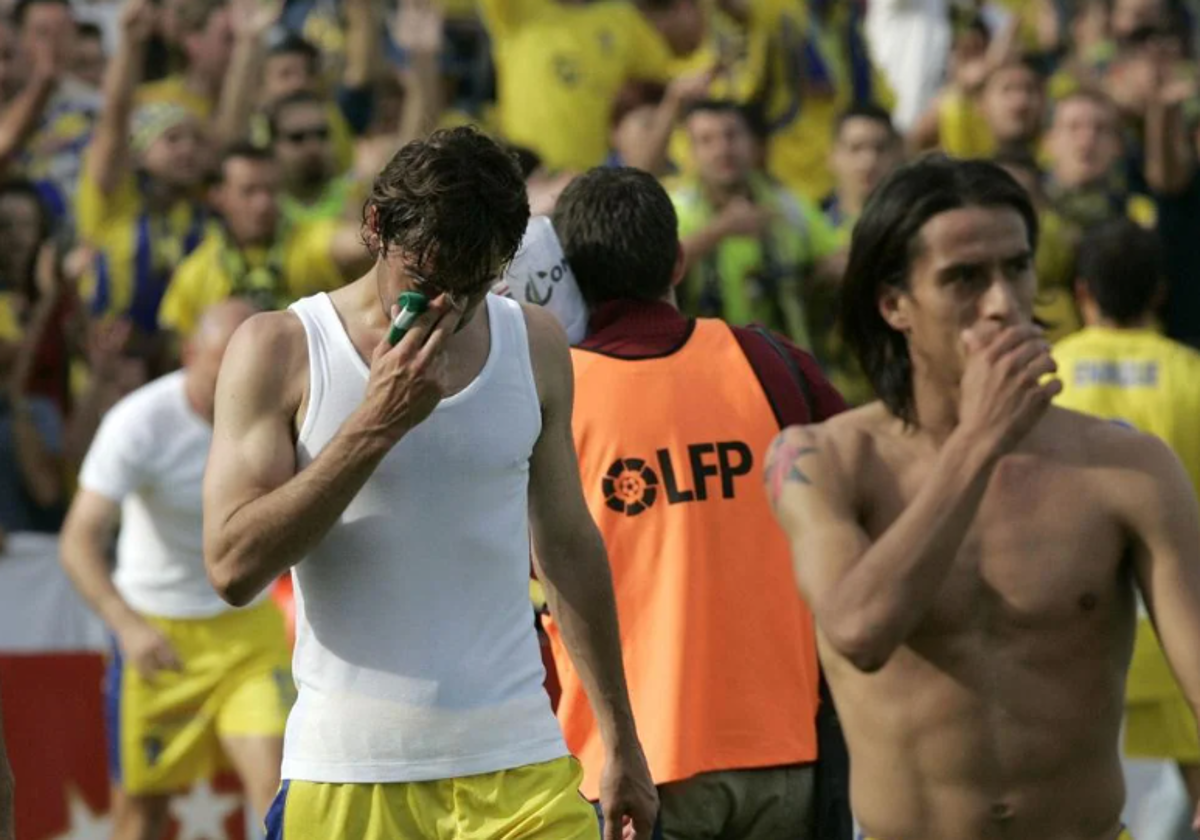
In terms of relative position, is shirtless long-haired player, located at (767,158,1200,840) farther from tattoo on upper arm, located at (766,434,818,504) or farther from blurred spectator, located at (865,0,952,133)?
blurred spectator, located at (865,0,952,133)

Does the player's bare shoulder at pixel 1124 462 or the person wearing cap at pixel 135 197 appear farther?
the person wearing cap at pixel 135 197

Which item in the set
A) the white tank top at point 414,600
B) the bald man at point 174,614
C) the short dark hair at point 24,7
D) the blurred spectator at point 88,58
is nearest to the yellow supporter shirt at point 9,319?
the bald man at point 174,614

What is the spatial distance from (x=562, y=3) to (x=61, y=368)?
3227 mm

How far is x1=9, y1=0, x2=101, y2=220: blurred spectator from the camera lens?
11641 millimetres

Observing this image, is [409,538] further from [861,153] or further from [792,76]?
[792,76]

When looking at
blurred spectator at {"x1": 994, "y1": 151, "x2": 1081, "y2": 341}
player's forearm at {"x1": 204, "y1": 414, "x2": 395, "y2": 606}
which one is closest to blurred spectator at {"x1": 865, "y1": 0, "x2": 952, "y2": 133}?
blurred spectator at {"x1": 994, "y1": 151, "x2": 1081, "y2": 341}

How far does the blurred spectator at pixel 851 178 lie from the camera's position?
10.5 metres

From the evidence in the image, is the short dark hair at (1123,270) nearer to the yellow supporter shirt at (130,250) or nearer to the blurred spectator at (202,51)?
the yellow supporter shirt at (130,250)

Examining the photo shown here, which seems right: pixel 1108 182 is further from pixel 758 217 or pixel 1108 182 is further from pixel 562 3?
pixel 562 3

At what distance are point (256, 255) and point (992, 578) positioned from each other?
23.8 feet

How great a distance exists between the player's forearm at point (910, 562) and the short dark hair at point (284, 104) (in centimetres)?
817

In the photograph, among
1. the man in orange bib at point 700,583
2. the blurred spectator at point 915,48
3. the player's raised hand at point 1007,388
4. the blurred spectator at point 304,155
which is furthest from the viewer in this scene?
the blurred spectator at point 915,48

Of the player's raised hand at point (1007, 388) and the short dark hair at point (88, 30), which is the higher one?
the player's raised hand at point (1007, 388)

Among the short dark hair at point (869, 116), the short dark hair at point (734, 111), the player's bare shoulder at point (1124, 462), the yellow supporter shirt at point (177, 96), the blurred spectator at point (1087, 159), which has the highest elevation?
the player's bare shoulder at point (1124, 462)
